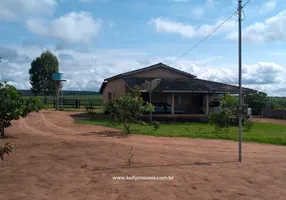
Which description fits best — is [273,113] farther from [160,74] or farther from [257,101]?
[160,74]

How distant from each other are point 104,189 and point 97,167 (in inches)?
72.1

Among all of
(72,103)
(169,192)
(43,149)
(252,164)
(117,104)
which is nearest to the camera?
(169,192)

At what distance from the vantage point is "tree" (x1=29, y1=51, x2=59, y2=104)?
170ft

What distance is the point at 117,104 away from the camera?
17562mm

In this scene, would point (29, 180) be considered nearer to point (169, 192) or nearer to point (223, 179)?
point (169, 192)

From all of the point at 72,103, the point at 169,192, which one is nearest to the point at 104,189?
the point at 169,192

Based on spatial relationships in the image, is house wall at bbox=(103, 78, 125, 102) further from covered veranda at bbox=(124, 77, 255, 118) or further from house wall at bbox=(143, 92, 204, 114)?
Answer: house wall at bbox=(143, 92, 204, 114)

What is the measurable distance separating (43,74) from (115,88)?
22.4 m

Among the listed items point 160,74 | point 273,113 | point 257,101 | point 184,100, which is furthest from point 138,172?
point 257,101

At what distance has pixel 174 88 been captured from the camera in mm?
26844

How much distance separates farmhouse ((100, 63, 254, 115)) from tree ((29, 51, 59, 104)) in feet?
63.5

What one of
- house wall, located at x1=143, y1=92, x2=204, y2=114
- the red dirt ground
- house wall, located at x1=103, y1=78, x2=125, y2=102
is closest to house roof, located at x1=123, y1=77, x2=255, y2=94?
house wall, located at x1=103, y1=78, x2=125, y2=102

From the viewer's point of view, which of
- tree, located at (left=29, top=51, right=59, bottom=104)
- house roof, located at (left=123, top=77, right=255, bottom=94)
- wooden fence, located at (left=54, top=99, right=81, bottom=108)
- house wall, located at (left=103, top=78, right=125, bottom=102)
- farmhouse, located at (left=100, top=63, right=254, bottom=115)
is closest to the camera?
house roof, located at (left=123, top=77, right=255, bottom=94)

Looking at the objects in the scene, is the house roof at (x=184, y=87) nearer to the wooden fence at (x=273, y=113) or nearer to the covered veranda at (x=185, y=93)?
the covered veranda at (x=185, y=93)
